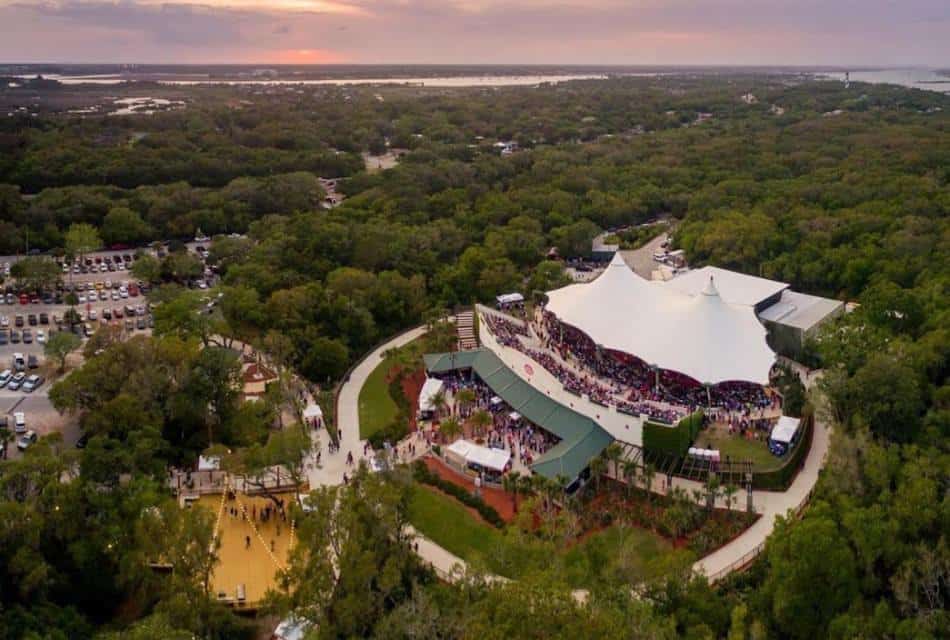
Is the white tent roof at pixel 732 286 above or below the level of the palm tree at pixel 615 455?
above

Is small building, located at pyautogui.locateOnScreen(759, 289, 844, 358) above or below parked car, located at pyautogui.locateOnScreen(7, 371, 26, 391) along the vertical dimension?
above

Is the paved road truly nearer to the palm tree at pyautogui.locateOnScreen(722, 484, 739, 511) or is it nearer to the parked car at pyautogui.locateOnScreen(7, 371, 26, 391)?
the palm tree at pyautogui.locateOnScreen(722, 484, 739, 511)

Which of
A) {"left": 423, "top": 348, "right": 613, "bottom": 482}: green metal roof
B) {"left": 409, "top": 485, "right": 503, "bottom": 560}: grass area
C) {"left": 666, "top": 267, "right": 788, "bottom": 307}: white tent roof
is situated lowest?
{"left": 409, "top": 485, "right": 503, "bottom": 560}: grass area

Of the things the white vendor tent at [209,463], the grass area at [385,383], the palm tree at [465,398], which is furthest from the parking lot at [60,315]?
the palm tree at [465,398]

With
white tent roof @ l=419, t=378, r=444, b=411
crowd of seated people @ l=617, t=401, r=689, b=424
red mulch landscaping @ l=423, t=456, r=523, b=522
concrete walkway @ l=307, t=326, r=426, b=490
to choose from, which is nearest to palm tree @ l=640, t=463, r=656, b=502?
crowd of seated people @ l=617, t=401, r=689, b=424

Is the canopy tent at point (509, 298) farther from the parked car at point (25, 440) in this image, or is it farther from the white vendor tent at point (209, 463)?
the parked car at point (25, 440)

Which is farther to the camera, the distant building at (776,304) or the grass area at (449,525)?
the distant building at (776,304)

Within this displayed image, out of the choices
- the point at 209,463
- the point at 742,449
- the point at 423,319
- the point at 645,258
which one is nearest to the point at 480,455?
the point at 742,449
